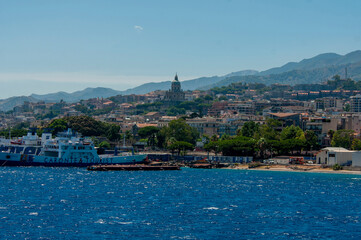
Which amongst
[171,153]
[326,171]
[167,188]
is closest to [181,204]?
[167,188]

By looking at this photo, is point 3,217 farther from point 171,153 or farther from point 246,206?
point 171,153

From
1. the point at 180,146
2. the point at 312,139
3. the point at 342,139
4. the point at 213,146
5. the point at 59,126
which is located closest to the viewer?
the point at 342,139

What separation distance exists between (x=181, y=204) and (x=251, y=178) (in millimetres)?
33389

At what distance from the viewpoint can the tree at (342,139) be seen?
128250mm

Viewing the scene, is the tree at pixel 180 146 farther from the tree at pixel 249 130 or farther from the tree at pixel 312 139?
the tree at pixel 312 139

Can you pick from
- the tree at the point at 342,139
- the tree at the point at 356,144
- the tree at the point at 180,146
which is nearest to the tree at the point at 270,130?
the tree at the point at 342,139

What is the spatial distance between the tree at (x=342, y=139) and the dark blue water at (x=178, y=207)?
34.9m

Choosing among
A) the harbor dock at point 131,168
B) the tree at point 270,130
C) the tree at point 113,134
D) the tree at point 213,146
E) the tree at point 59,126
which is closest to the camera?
the harbor dock at point 131,168

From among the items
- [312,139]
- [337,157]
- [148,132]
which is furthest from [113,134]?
[337,157]

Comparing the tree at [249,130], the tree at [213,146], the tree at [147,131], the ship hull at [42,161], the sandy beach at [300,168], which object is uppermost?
the tree at [249,130]

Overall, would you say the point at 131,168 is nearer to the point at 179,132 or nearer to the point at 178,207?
the point at 179,132

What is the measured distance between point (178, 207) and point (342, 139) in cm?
7637

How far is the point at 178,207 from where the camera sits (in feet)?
196

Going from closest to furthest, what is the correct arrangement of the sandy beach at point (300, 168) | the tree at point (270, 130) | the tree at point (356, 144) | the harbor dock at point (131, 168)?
1. the sandy beach at point (300, 168)
2. the harbor dock at point (131, 168)
3. the tree at point (356, 144)
4. the tree at point (270, 130)
